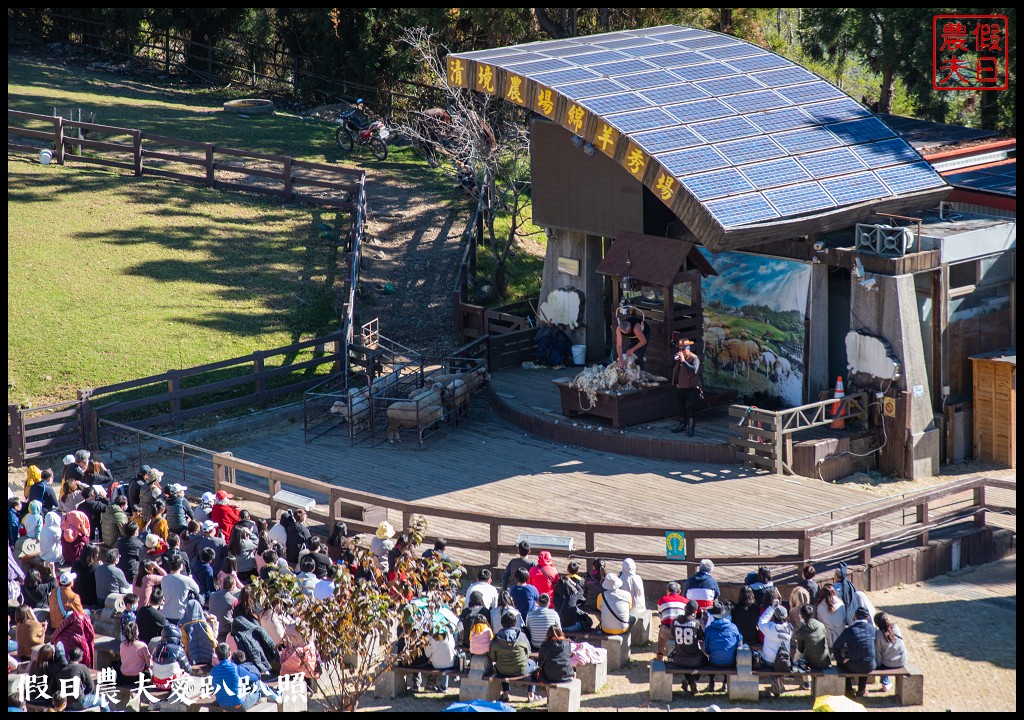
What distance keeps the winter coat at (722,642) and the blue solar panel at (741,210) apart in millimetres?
8648

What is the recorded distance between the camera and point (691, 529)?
18812 millimetres

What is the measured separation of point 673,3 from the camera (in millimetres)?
40062

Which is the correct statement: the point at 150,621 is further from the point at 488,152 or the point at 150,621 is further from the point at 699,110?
the point at 488,152

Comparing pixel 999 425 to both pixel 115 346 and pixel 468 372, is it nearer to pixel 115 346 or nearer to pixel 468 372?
pixel 468 372

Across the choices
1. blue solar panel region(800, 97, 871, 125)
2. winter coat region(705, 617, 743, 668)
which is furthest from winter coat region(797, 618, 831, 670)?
blue solar panel region(800, 97, 871, 125)

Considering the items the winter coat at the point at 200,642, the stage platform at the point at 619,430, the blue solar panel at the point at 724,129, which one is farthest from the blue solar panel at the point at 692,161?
the winter coat at the point at 200,642

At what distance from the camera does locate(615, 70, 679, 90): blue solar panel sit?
25625 millimetres

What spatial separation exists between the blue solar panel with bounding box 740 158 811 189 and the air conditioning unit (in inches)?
57.1

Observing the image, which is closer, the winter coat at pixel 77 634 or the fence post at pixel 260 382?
the winter coat at pixel 77 634

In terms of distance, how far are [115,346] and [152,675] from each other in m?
14.6

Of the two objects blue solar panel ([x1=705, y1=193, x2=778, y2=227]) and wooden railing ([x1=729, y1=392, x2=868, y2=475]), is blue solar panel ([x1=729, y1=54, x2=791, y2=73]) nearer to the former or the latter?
blue solar panel ([x1=705, y1=193, x2=778, y2=227])

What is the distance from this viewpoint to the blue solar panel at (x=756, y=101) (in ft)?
83.9

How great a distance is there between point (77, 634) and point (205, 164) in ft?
79.8

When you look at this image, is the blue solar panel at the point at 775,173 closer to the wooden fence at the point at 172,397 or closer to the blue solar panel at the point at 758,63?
the blue solar panel at the point at 758,63
